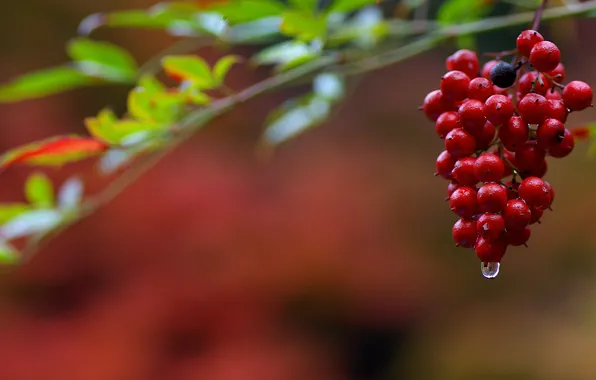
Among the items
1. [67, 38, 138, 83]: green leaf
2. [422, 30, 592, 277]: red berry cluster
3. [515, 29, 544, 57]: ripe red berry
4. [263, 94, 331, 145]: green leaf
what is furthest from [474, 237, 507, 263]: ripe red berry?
[67, 38, 138, 83]: green leaf

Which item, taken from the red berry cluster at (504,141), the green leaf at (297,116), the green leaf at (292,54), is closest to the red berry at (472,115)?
the red berry cluster at (504,141)

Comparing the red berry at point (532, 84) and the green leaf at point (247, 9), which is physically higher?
the green leaf at point (247, 9)

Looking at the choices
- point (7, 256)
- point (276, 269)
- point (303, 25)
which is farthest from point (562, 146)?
point (276, 269)

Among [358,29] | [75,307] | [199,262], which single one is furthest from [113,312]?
[358,29]

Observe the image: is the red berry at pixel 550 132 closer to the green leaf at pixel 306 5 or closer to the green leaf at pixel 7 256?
the green leaf at pixel 306 5

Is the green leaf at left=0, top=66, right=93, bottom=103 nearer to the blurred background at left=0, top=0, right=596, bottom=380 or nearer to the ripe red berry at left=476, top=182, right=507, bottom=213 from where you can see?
the ripe red berry at left=476, top=182, right=507, bottom=213

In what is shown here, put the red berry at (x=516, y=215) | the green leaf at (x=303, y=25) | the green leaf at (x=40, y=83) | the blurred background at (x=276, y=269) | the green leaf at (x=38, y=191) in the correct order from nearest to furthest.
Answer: the red berry at (x=516, y=215) < the green leaf at (x=303, y=25) < the green leaf at (x=40, y=83) < the green leaf at (x=38, y=191) < the blurred background at (x=276, y=269)

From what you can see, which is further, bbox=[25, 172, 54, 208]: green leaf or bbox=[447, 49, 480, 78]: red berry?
bbox=[25, 172, 54, 208]: green leaf

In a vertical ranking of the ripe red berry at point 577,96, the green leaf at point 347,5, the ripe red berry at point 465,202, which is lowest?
the ripe red berry at point 465,202
